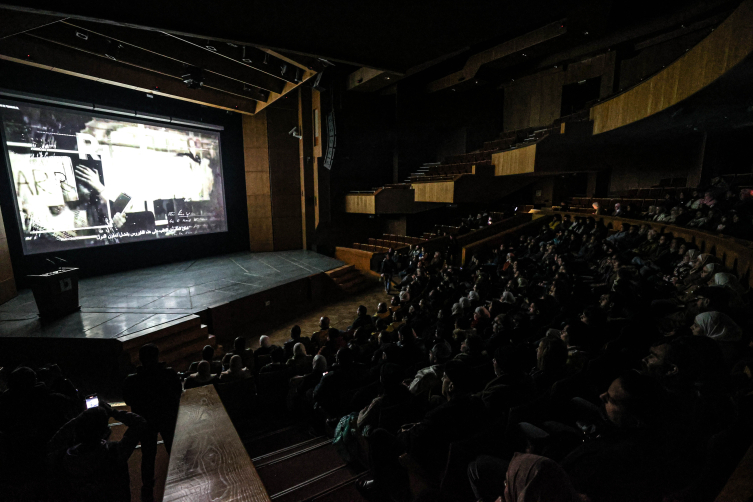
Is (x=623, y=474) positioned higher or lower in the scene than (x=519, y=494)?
lower

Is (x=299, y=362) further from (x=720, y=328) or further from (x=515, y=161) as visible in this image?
(x=515, y=161)

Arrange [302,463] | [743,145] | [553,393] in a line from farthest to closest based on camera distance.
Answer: [743,145], [302,463], [553,393]

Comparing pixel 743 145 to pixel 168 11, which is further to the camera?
pixel 743 145

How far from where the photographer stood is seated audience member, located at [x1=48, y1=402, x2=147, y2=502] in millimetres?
1618

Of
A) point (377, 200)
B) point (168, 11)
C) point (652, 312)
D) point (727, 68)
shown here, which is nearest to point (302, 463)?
point (168, 11)

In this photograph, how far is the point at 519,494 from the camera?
1.04 meters

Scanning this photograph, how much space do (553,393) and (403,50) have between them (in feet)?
6.66

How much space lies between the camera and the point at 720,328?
2617 mm

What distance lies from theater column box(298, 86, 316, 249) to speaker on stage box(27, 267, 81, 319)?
747cm

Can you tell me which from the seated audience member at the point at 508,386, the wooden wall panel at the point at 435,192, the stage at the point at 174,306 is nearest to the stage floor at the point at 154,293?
the stage at the point at 174,306

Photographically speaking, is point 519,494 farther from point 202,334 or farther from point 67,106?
point 67,106

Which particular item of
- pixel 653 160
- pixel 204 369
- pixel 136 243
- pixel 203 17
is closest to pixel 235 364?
pixel 204 369

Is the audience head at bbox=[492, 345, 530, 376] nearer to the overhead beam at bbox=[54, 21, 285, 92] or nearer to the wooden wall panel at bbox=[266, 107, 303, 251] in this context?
the overhead beam at bbox=[54, 21, 285, 92]

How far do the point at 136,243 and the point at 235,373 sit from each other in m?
8.13
